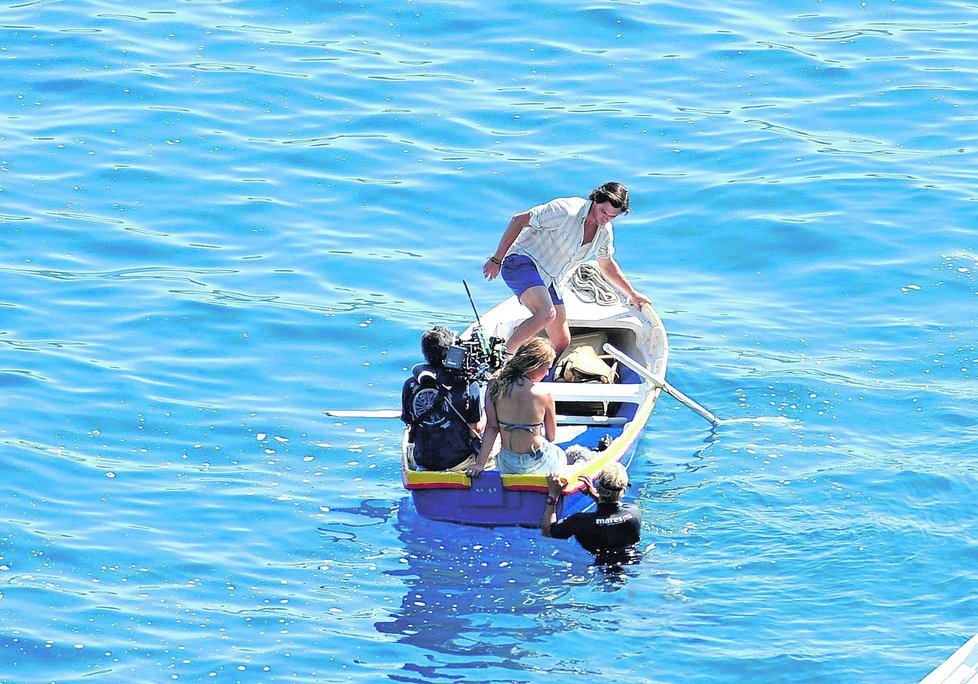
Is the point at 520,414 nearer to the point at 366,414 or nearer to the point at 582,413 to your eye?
the point at 366,414

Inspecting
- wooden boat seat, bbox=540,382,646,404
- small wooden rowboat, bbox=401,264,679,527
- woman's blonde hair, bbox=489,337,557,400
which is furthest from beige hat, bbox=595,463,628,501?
wooden boat seat, bbox=540,382,646,404

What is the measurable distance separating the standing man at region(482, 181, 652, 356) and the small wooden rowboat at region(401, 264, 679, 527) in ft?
1.54

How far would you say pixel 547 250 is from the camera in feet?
41.0

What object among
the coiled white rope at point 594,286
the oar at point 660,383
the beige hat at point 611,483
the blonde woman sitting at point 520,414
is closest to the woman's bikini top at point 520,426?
the blonde woman sitting at point 520,414

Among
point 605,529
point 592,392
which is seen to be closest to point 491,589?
point 605,529

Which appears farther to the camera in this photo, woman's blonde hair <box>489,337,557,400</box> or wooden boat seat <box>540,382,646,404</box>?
wooden boat seat <box>540,382,646,404</box>

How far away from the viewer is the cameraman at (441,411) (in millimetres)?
10977

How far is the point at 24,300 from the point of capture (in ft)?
49.5

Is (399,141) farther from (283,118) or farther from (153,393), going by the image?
(153,393)

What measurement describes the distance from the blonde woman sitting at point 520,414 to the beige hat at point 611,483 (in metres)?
0.65

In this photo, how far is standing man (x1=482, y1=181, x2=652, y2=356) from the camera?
12.4 m

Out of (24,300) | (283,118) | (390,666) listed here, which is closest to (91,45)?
(283,118)

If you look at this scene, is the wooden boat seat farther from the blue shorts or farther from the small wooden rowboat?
the blue shorts

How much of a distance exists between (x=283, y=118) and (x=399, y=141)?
168cm
